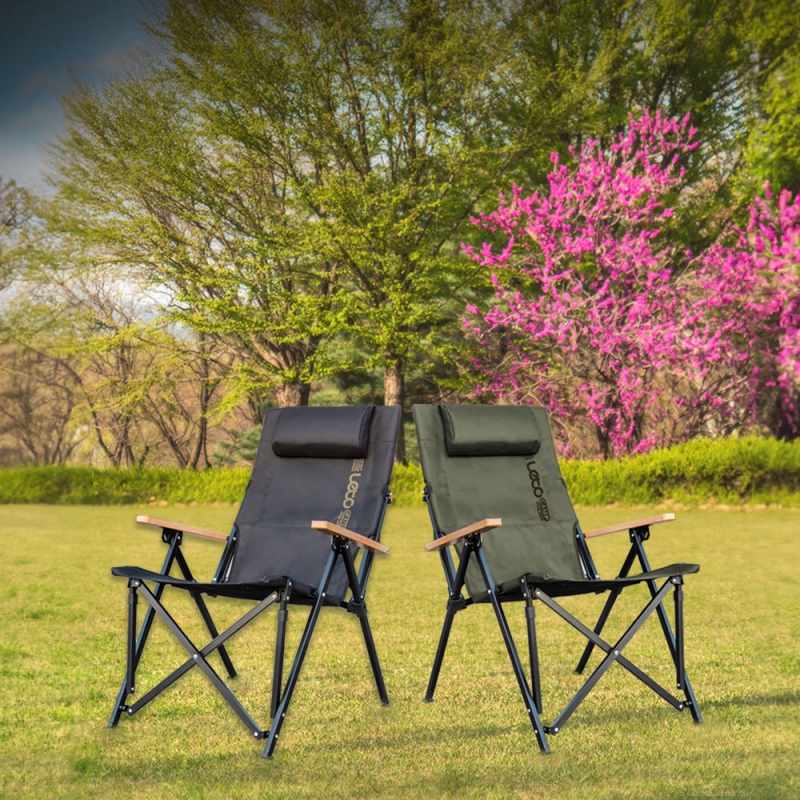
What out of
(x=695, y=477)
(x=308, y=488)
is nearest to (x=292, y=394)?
(x=695, y=477)

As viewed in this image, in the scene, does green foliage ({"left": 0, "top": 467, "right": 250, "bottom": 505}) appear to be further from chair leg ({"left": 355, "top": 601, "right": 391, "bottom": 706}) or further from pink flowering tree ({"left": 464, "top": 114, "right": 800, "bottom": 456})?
chair leg ({"left": 355, "top": 601, "right": 391, "bottom": 706})

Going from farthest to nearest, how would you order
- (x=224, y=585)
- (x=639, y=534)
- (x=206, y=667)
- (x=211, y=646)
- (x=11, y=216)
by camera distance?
1. (x=11, y=216)
2. (x=639, y=534)
3. (x=224, y=585)
4. (x=211, y=646)
5. (x=206, y=667)

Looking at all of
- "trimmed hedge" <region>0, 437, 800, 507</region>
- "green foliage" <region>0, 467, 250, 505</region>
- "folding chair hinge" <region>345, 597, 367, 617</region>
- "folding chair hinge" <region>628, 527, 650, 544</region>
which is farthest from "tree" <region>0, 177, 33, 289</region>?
"folding chair hinge" <region>628, 527, 650, 544</region>

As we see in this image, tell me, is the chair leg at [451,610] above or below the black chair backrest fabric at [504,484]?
below

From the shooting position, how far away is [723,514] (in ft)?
27.8

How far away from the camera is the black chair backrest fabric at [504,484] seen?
3137mm

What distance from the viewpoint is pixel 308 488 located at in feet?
10.9

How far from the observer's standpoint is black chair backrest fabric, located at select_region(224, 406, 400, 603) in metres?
3.13

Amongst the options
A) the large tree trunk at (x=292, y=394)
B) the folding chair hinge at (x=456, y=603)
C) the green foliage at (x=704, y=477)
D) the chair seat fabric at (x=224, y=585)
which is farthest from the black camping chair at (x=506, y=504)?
the large tree trunk at (x=292, y=394)

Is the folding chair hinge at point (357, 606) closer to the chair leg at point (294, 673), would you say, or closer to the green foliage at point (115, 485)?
the chair leg at point (294, 673)

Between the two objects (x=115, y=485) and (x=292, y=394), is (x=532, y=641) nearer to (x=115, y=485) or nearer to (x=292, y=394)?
(x=115, y=485)

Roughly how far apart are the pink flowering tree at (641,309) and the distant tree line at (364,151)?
1.02 m

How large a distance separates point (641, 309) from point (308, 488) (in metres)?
8.48

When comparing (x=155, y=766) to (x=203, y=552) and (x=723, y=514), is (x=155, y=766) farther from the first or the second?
(x=723, y=514)
